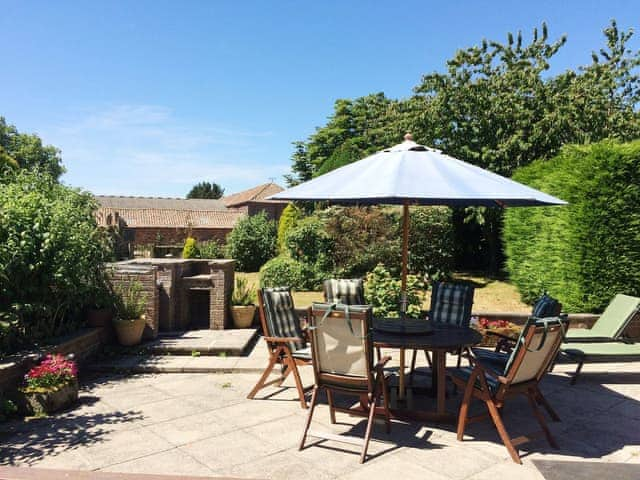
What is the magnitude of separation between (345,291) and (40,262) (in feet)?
13.0

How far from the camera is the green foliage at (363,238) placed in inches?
531

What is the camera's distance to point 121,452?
398 centimetres

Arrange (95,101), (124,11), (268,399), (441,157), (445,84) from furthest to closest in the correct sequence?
(445,84) < (95,101) < (124,11) < (268,399) < (441,157)

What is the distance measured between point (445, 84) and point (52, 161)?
180 feet

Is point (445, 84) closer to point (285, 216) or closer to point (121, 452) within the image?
point (285, 216)

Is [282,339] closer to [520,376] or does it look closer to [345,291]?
[345,291]

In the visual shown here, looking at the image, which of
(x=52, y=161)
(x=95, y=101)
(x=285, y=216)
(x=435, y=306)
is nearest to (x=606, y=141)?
(x=435, y=306)

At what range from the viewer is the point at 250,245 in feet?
69.6

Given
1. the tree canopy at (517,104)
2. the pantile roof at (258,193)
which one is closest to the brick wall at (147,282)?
the tree canopy at (517,104)

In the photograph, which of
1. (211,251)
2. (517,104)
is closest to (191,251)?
(211,251)

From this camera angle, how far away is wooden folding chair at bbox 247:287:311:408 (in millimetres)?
5438

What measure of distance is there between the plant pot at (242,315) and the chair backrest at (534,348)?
5456 mm

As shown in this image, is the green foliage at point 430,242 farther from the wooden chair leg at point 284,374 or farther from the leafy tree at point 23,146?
the leafy tree at point 23,146

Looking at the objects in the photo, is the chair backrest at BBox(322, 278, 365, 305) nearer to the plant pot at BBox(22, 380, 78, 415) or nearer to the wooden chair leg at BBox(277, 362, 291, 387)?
the wooden chair leg at BBox(277, 362, 291, 387)
